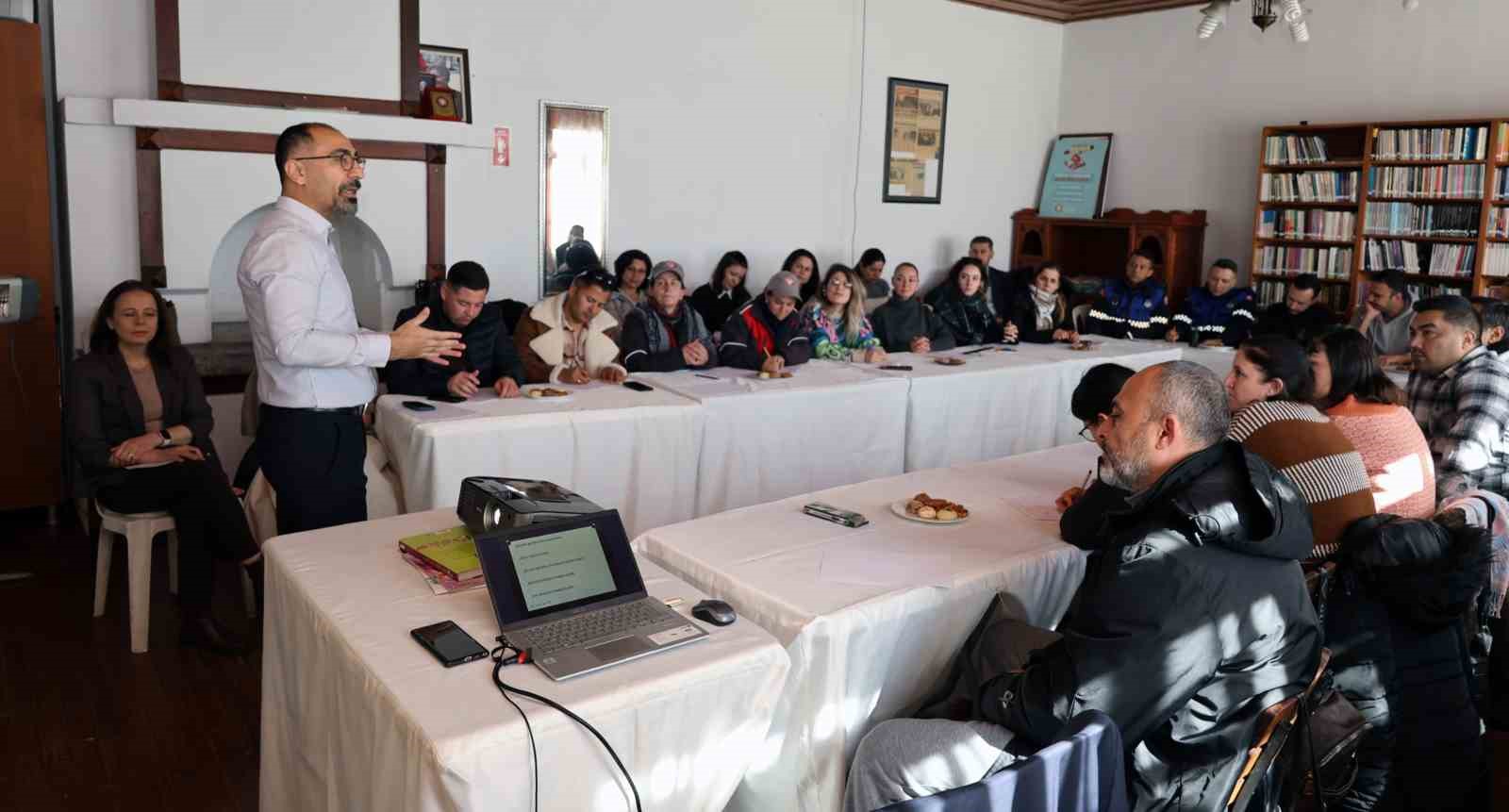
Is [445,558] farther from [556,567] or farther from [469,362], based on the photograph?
[469,362]

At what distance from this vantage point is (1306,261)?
7.38 m

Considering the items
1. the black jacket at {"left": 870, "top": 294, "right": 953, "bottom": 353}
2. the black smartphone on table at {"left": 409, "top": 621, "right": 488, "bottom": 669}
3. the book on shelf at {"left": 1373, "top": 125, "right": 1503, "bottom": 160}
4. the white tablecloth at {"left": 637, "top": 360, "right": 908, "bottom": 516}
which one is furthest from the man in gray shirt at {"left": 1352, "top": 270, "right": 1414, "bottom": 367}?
the black smartphone on table at {"left": 409, "top": 621, "right": 488, "bottom": 669}

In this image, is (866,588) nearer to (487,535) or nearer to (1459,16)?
(487,535)

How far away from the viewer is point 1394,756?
2436 mm

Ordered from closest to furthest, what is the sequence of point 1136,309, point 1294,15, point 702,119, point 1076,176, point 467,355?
point 467,355
point 1294,15
point 702,119
point 1136,309
point 1076,176

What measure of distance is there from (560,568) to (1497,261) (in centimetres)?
678

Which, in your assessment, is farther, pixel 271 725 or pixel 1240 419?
pixel 1240 419

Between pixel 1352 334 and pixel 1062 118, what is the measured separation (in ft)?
21.4

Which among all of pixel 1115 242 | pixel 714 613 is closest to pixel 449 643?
pixel 714 613

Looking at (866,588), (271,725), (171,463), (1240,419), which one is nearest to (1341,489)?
(1240,419)

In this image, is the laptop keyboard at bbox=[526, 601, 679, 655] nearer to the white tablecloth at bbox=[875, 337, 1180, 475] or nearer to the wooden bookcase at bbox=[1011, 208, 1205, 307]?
the white tablecloth at bbox=[875, 337, 1180, 475]

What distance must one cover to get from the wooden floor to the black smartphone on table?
1215 millimetres

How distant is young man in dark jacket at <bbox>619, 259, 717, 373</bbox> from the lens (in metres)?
4.95

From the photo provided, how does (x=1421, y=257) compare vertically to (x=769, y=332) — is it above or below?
above
